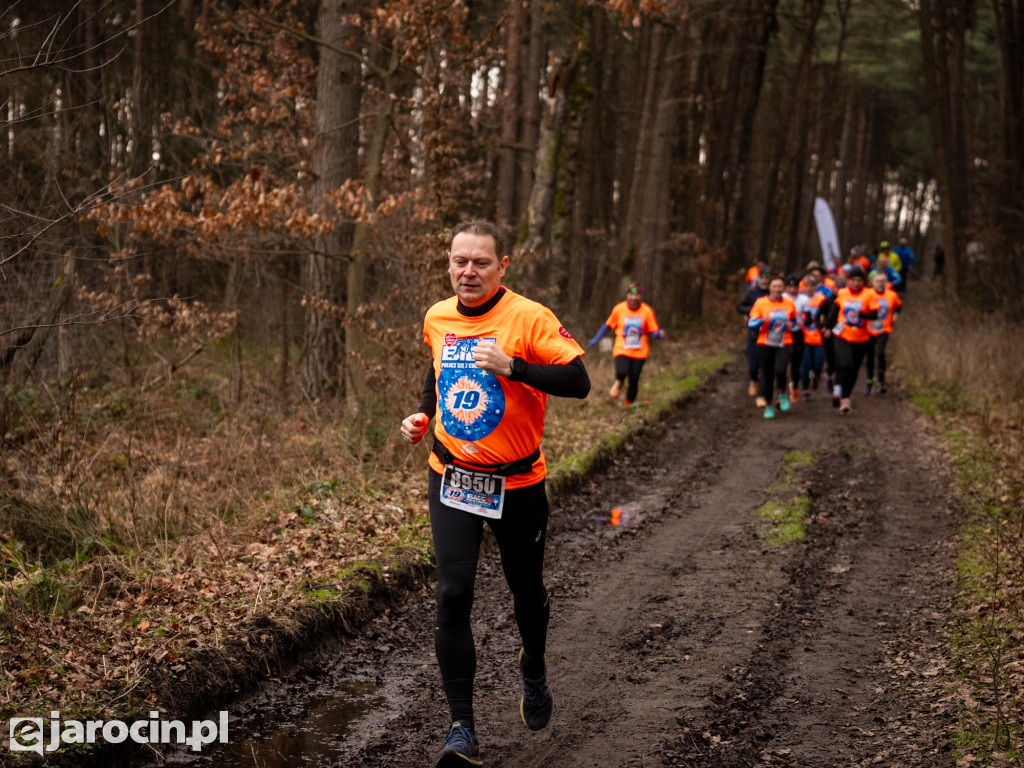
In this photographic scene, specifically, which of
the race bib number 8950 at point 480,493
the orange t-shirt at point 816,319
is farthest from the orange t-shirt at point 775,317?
the race bib number 8950 at point 480,493

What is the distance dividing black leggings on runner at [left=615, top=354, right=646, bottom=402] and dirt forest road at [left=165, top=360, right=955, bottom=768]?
4.13 meters

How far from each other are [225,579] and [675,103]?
A: 1660 cm

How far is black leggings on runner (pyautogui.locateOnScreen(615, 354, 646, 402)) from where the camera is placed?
48.9 ft

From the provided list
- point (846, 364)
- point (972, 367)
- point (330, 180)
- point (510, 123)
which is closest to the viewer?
point (330, 180)

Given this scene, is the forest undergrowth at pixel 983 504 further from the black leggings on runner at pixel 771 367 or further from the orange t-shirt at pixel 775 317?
the orange t-shirt at pixel 775 317

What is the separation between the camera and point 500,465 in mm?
4438

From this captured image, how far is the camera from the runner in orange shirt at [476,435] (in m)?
4.39

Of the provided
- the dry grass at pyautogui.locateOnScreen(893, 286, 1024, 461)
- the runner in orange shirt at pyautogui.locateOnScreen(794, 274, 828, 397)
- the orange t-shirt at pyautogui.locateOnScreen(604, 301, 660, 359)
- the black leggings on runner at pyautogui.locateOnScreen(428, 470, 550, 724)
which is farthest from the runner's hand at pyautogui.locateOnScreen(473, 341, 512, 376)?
the runner in orange shirt at pyautogui.locateOnScreen(794, 274, 828, 397)

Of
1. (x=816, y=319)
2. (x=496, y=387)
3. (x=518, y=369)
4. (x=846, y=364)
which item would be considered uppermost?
(x=518, y=369)

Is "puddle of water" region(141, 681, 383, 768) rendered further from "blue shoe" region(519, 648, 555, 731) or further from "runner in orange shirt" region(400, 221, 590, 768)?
"blue shoe" region(519, 648, 555, 731)

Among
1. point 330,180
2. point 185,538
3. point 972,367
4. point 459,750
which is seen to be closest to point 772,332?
point 972,367

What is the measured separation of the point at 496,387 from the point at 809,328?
42.9 feet

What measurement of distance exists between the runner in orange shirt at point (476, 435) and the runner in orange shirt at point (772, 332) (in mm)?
11210

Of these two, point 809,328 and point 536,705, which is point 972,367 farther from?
point 536,705
